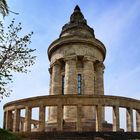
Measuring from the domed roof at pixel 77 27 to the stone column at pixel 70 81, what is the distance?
11.0 ft

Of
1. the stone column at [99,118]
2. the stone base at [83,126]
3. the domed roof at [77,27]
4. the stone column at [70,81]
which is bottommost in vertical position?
the stone base at [83,126]

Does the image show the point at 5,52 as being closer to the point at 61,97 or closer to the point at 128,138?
the point at 128,138

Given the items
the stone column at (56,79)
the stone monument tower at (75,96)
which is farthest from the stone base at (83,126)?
the stone column at (56,79)

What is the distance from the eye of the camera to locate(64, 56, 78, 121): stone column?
34.6m

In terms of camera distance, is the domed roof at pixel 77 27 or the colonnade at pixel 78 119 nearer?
the colonnade at pixel 78 119

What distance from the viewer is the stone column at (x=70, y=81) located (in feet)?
114

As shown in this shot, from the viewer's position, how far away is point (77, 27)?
38844 mm

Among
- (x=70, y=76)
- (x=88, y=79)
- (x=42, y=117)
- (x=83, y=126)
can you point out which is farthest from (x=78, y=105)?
(x=88, y=79)

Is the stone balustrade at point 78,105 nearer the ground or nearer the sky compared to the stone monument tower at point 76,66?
nearer the ground

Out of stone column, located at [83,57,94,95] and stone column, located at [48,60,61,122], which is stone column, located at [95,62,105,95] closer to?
stone column, located at [83,57,94,95]

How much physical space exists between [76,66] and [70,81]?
6.74 ft

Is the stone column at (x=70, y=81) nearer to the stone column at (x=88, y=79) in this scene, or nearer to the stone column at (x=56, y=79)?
the stone column at (x=88, y=79)

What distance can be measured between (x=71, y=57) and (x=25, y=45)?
59.8ft

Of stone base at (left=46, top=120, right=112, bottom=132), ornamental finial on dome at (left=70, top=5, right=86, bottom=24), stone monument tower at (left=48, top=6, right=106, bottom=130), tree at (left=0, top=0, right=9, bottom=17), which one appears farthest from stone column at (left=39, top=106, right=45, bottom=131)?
tree at (left=0, top=0, right=9, bottom=17)
